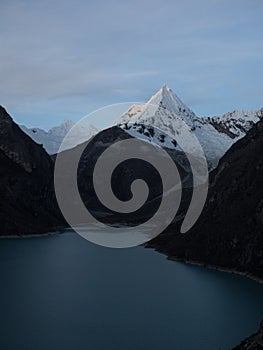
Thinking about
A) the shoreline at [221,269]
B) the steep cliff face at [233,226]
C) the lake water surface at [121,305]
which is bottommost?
the lake water surface at [121,305]

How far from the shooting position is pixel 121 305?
71.8 metres

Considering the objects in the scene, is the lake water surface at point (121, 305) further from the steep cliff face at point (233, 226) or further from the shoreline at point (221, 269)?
the steep cliff face at point (233, 226)

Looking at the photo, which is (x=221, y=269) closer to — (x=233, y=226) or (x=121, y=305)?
(x=233, y=226)

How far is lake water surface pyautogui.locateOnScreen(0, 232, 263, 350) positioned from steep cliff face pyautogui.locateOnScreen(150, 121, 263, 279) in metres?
4.29

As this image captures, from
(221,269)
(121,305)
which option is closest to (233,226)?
(221,269)

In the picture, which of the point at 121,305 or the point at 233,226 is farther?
the point at 233,226

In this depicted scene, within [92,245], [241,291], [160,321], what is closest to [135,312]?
[160,321]

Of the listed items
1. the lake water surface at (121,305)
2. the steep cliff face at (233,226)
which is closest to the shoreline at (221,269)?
the steep cliff face at (233,226)

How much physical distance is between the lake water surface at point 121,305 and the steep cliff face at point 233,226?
4.29m

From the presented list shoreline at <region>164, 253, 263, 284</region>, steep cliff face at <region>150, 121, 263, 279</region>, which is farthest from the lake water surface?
steep cliff face at <region>150, 121, 263, 279</region>

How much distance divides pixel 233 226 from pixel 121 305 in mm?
40268

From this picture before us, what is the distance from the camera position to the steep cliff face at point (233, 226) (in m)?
97.5

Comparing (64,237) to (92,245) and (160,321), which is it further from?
(160,321)

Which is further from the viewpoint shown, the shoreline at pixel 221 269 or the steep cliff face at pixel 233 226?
the steep cliff face at pixel 233 226
